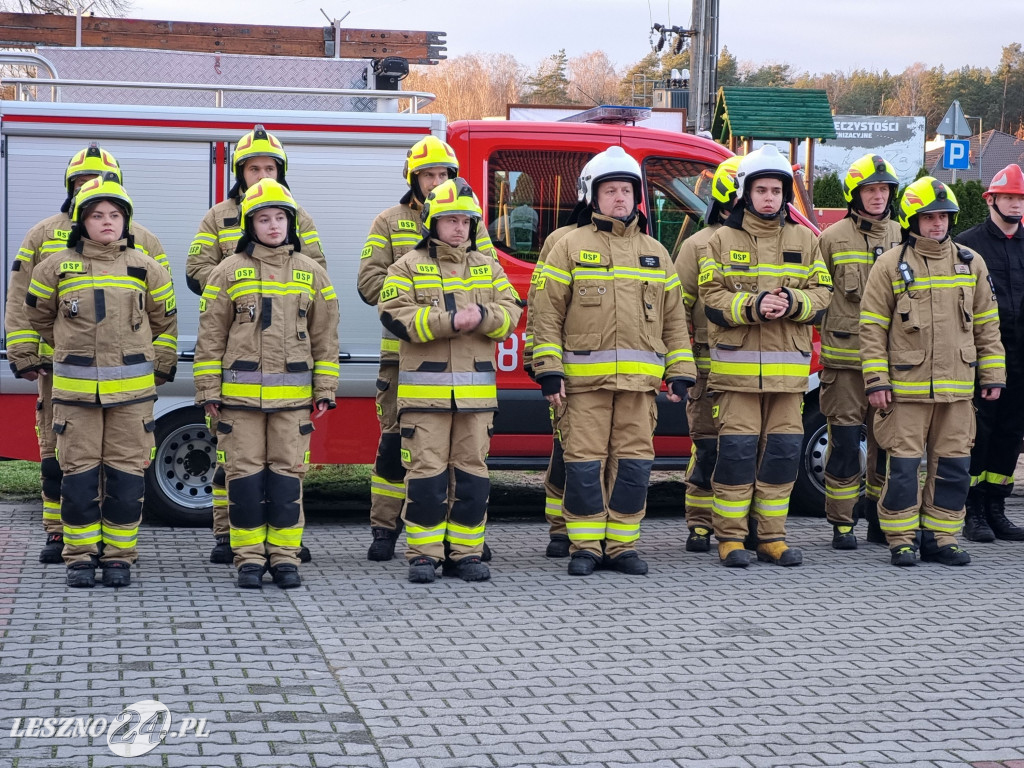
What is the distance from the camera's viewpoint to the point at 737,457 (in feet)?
22.7

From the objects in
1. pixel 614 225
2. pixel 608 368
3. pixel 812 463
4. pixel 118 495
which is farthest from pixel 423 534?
pixel 812 463

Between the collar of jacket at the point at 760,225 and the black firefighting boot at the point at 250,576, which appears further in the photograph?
the collar of jacket at the point at 760,225

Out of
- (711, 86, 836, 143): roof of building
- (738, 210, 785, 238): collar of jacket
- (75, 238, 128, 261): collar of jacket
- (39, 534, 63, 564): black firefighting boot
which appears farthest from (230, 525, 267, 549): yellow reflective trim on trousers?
(711, 86, 836, 143): roof of building

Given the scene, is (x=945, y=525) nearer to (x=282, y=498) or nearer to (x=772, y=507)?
(x=772, y=507)

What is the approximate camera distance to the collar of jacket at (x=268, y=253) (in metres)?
6.27

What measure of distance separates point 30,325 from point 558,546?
3025 mm

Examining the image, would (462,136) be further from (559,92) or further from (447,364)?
(559,92)

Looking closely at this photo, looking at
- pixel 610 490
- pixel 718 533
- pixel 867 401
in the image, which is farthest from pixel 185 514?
pixel 867 401

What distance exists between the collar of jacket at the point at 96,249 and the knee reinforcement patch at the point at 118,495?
1.03m

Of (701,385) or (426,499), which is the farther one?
(701,385)

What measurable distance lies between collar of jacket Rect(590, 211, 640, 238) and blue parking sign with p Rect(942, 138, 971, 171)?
11733 mm

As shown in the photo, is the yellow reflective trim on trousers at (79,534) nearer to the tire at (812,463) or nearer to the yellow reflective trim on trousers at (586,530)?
the yellow reflective trim on trousers at (586,530)

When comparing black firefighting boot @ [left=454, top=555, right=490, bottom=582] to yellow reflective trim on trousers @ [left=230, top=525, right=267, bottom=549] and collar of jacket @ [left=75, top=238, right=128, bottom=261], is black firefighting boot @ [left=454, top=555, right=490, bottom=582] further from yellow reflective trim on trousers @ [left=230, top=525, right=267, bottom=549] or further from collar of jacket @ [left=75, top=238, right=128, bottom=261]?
collar of jacket @ [left=75, top=238, right=128, bottom=261]

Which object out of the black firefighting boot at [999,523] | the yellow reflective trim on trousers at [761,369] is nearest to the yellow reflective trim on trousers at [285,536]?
the yellow reflective trim on trousers at [761,369]
